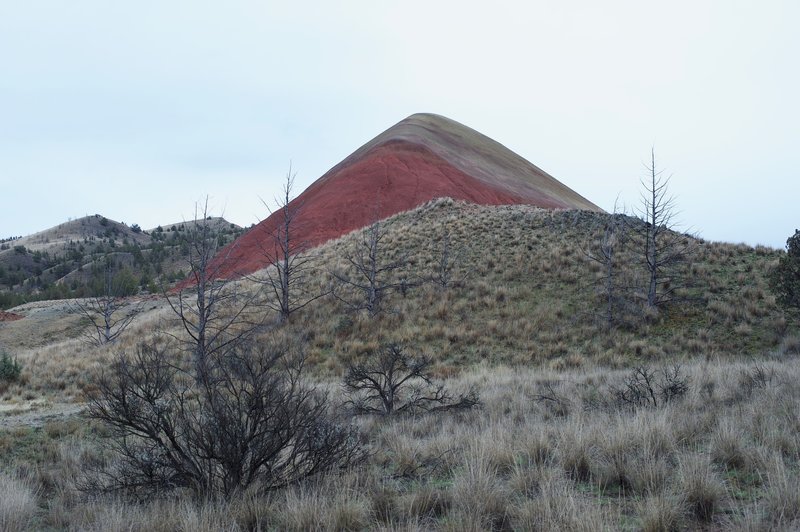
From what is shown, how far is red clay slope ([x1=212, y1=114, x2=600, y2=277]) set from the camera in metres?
44.7

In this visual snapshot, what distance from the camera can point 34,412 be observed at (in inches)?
430

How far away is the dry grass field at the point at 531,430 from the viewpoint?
11.5ft

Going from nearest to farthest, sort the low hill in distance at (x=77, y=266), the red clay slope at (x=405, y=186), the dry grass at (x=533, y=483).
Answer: the dry grass at (x=533, y=483) → the red clay slope at (x=405, y=186) → the low hill in distance at (x=77, y=266)

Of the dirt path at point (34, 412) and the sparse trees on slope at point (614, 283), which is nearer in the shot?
the dirt path at point (34, 412)

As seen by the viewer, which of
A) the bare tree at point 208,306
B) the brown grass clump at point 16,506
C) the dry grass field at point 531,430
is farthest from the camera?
the bare tree at point 208,306

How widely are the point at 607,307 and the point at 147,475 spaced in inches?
632

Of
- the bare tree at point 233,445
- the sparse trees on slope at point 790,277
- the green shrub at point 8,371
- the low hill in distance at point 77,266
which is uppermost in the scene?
the low hill in distance at point 77,266

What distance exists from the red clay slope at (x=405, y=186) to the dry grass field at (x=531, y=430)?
2115 centimetres

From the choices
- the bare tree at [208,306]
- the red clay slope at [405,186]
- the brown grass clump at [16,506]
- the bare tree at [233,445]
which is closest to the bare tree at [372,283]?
the bare tree at [208,306]

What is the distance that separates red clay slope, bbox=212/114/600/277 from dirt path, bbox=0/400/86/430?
80.2ft

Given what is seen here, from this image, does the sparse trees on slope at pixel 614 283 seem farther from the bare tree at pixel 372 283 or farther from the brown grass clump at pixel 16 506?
the brown grass clump at pixel 16 506

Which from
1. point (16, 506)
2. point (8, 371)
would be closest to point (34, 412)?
point (8, 371)

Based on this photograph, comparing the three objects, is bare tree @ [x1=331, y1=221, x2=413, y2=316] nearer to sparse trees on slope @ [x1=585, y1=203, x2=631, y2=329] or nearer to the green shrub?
sparse trees on slope @ [x1=585, y1=203, x2=631, y2=329]

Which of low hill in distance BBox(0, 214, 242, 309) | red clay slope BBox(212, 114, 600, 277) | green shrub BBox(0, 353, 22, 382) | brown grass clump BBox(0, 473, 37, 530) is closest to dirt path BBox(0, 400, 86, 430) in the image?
green shrub BBox(0, 353, 22, 382)
